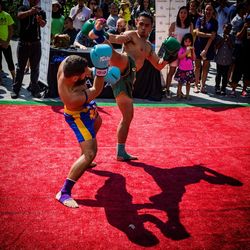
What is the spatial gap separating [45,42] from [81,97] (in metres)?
3.80

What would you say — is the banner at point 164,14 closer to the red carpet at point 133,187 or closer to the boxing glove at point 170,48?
the red carpet at point 133,187

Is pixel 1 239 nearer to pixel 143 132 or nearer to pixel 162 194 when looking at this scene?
pixel 162 194

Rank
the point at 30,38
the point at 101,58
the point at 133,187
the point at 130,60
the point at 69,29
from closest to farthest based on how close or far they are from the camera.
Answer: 1. the point at 101,58
2. the point at 133,187
3. the point at 130,60
4. the point at 30,38
5. the point at 69,29

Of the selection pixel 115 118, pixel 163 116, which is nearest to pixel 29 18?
pixel 115 118

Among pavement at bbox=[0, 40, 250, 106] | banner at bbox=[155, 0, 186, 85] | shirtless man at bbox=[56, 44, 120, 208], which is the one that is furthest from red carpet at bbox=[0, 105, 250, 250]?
banner at bbox=[155, 0, 186, 85]

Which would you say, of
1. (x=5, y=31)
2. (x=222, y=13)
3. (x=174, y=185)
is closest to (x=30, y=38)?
(x=5, y=31)

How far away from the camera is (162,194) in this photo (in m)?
3.49

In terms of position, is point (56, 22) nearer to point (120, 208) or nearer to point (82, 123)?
point (82, 123)

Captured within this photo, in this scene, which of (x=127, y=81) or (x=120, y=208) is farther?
(x=127, y=81)

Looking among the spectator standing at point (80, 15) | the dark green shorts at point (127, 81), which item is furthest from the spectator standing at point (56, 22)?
the dark green shorts at point (127, 81)

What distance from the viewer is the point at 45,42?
21.1 feet

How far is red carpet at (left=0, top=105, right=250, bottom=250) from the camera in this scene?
2799 mm

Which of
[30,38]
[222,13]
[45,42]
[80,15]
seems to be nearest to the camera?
[30,38]

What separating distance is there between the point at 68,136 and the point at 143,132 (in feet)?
3.81
